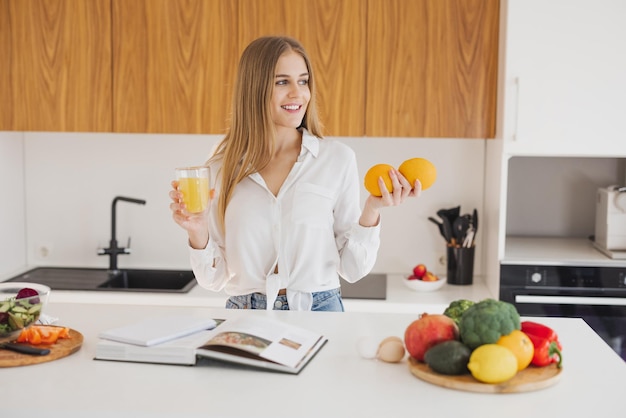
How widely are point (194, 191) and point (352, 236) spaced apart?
544mm

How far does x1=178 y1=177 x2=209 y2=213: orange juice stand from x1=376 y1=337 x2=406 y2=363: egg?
1.99ft

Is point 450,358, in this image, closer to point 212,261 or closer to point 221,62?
point 212,261

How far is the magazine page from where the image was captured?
5.57ft

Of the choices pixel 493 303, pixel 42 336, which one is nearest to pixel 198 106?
pixel 42 336

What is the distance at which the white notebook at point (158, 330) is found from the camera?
5.80 ft

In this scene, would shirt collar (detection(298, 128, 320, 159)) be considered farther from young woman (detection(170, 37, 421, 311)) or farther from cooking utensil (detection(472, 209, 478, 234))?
cooking utensil (detection(472, 209, 478, 234))

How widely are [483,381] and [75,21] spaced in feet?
8.48

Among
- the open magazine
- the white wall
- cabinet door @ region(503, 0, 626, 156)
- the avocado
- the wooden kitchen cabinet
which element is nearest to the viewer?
the avocado

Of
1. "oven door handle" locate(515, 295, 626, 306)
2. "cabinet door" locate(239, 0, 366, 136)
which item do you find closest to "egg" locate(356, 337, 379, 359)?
"oven door handle" locate(515, 295, 626, 306)

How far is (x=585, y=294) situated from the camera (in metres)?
3.25

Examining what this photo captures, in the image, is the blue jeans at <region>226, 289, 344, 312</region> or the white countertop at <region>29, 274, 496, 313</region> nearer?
the blue jeans at <region>226, 289, 344, 312</region>

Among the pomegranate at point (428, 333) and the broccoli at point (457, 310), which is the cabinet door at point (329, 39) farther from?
the pomegranate at point (428, 333)

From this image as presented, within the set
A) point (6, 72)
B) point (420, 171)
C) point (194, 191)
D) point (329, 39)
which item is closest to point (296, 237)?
point (194, 191)

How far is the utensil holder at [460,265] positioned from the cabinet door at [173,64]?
44.0 inches
